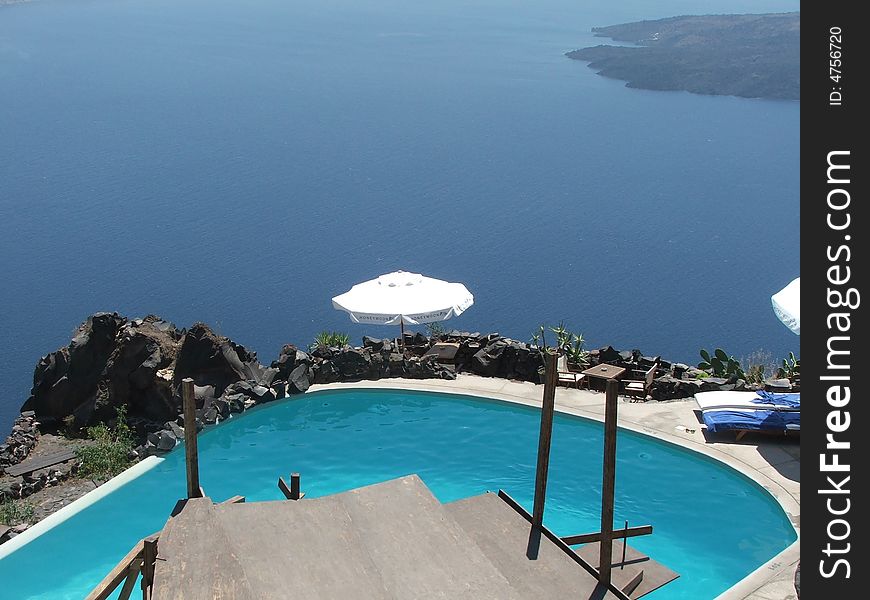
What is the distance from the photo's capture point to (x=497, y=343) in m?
22.7

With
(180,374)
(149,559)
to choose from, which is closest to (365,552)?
(149,559)

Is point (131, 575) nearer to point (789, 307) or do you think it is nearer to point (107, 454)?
point (107, 454)

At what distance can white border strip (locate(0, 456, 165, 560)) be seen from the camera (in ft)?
51.6

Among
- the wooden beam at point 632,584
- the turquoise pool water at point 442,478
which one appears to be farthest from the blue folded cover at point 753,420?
the wooden beam at point 632,584

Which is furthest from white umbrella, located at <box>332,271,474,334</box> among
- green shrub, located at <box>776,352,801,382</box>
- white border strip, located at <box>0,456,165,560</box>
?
green shrub, located at <box>776,352,801,382</box>

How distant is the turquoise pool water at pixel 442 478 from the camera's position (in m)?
15.5

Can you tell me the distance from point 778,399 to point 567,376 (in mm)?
4401

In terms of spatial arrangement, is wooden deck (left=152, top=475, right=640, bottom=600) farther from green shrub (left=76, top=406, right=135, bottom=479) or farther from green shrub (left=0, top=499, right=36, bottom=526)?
green shrub (left=76, top=406, right=135, bottom=479)

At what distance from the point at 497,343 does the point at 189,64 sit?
10868 cm

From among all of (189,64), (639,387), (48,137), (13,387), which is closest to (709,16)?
(189,64)

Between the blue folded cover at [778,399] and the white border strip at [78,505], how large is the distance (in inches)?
413

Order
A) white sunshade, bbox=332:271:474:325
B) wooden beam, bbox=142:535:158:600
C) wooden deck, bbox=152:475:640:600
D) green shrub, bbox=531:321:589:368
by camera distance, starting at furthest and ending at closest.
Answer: green shrub, bbox=531:321:589:368 → white sunshade, bbox=332:271:474:325 → wooden beam, bbox=142:535:158:600 → wooden deck, bbox=152:475:640:600

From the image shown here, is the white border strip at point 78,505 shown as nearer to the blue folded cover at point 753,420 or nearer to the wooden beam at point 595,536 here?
the wooden beam at point 595,536

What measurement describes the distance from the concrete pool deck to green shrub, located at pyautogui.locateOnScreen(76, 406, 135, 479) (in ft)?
12.2
